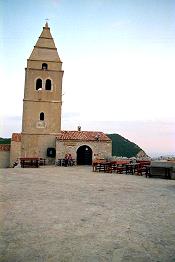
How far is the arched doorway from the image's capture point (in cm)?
3005

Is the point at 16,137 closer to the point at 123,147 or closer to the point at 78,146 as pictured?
the point at 78,146

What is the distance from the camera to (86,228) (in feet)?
18.8

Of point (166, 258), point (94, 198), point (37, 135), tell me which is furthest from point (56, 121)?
point (166, 258)

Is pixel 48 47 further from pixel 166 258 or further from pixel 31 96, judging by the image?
pixel 166 258

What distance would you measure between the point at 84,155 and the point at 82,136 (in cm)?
222

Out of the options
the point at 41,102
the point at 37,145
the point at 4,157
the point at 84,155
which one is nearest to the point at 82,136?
the point at 84,155

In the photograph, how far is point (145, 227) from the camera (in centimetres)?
587

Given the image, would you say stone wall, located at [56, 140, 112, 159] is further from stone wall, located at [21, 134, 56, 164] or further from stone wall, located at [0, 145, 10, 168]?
stone wall, located at [0, 145, 10, 168]

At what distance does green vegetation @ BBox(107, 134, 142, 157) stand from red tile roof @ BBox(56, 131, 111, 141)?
24.6 meters

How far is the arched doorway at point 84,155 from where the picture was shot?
98.6 ft

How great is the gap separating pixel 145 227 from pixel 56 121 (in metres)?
24.9

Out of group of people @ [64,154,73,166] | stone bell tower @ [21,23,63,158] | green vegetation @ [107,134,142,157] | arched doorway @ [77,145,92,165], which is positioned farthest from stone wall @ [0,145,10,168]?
green vegetation @ [107,134,142,157]

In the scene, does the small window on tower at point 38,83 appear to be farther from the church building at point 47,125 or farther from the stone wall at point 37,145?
the stone wall at point 37,145

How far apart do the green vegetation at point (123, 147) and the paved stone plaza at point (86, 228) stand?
46.2 meters
